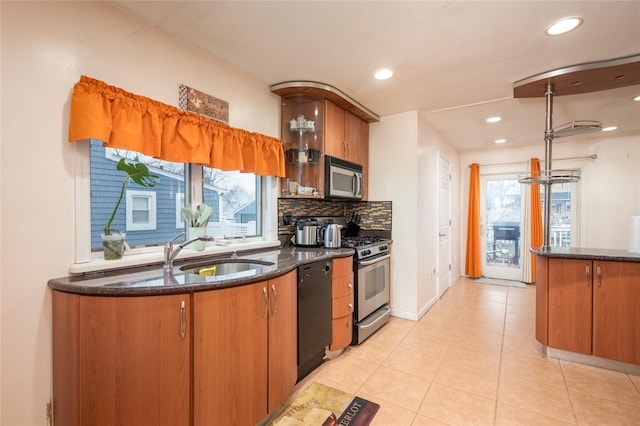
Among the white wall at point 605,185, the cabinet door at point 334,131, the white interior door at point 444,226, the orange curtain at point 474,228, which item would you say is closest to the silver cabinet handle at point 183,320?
the cabinet door at point 334,131

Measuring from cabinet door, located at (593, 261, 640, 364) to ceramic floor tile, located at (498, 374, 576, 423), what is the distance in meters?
0.62

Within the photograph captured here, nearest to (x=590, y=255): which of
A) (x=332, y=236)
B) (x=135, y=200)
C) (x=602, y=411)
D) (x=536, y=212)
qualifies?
(x=602, y=411)

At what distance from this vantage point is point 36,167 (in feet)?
4.60

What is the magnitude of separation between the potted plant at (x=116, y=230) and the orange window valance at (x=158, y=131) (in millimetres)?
116

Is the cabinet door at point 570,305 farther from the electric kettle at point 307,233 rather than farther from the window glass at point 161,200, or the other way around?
the window glass at point 161,200

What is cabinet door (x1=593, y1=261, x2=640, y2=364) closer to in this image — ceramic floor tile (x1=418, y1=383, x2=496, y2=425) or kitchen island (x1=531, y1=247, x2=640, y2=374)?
kitchen island (x1=531, y1=247, x2=640, y2=374)

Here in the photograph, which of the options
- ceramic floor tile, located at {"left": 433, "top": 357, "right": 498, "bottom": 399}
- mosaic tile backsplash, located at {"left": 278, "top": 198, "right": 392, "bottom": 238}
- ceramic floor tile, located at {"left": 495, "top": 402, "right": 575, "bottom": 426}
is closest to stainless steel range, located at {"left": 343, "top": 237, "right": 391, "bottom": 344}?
mosaic tile backsplash, located at {"left": 278, "top": 198, "right": 392, "bottom": 238}

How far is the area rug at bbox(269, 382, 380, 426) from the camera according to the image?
1.76 meters

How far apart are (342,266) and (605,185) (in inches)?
181

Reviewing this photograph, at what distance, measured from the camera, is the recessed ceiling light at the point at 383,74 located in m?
2.46

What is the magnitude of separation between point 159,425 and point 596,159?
6.15 m

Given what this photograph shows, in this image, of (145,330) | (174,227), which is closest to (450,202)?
(174,227)

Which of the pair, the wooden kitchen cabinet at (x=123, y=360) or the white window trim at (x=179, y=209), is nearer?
the wooden kitchen cabinet at (x=123, y=360)

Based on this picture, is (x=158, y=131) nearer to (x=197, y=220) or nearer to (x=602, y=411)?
(x=197, y=220)
